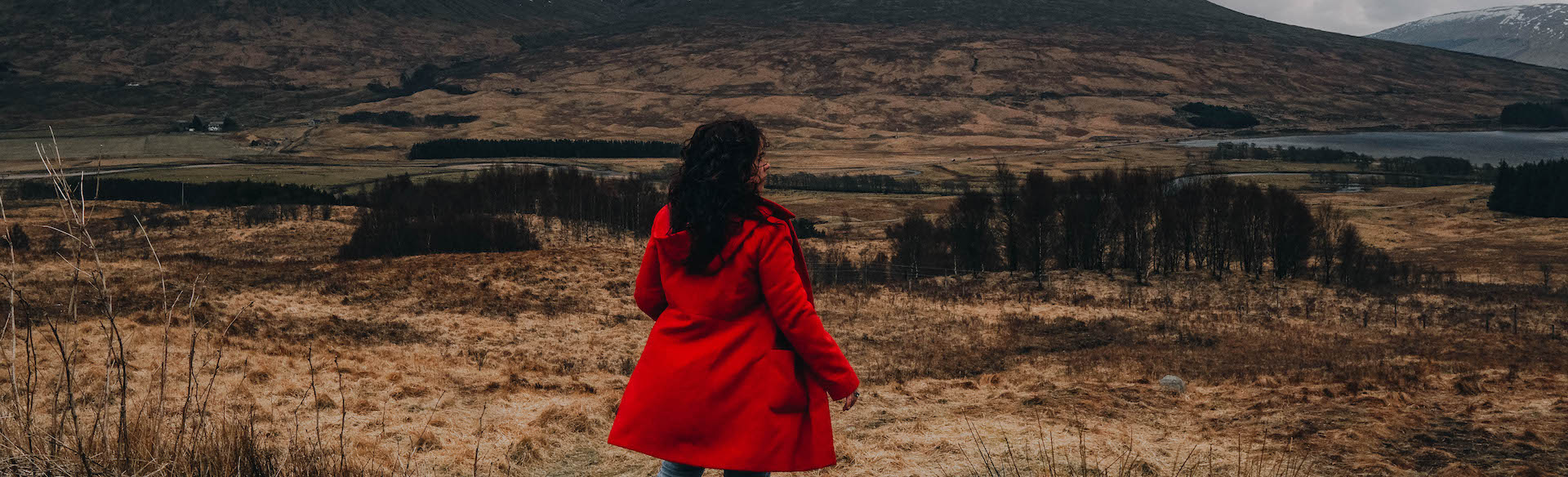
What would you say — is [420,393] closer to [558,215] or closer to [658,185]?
[558,215]

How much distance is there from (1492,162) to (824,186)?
4813 inches

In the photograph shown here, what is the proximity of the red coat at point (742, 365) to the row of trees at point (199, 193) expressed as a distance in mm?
78928

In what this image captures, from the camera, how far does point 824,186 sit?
128m

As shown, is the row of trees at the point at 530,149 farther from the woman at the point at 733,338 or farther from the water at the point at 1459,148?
the woman at the point at 733,338

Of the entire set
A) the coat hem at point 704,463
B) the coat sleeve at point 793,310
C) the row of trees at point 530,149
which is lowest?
the row of trees at point 530,149

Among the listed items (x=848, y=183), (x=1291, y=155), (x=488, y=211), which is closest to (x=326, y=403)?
(x=488, y=211)

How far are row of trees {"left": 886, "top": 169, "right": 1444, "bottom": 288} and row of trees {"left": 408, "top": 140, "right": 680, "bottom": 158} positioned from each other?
111m

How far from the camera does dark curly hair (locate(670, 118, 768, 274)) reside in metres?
4.24

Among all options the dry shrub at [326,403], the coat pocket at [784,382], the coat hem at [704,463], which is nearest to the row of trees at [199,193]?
the dry shrub at [326,403]

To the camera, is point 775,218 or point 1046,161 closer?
point 775,218

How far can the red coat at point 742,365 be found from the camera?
4254mm

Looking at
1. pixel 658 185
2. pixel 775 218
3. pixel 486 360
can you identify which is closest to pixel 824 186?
pixel 658 185

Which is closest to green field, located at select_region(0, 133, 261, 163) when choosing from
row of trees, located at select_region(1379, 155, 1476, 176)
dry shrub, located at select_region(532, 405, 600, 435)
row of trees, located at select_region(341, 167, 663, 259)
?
row of trees, located at select_region(341, 167, 663, 259)

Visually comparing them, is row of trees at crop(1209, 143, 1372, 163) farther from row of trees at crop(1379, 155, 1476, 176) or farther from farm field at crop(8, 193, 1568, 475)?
farm field at crop(8, 193, 1568, 475)
